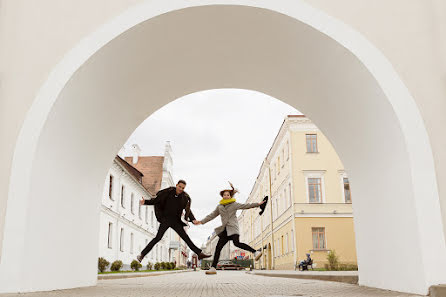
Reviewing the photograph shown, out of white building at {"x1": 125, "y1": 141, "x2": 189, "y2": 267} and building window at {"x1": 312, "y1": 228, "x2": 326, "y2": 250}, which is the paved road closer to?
building window at {"x1": 312, "y1": 228, "x2": 326, "y2": 250}

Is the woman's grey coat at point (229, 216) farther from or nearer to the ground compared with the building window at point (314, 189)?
nearer to the ground

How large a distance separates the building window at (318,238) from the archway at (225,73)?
25.2 meters

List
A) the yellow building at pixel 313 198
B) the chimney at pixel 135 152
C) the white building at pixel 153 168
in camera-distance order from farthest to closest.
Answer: the chimney at pixel 135 152
the white building at pixel 153 168
the yellow building at pixel 313 198

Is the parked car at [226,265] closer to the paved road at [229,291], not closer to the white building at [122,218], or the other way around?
the white building at [122,218]

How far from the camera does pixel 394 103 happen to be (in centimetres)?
571

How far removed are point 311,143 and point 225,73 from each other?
2633 centimetres

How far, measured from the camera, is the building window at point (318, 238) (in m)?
31.6

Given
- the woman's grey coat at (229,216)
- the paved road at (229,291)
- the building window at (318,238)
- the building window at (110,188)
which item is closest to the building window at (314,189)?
the building window at (318,238)

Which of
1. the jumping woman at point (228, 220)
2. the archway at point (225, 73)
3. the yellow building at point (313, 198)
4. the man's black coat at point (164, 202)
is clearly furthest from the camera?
the yellow building at point (313, 198)

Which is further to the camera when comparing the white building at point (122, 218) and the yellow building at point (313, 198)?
the yellow building at point (313, 198)

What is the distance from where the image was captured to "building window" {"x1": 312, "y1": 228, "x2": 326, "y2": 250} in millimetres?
31616

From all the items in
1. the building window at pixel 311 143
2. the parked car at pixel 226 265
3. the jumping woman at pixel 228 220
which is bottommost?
the parked car at pixel 226 265

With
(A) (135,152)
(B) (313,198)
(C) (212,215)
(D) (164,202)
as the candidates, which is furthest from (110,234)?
(A) (135,152)

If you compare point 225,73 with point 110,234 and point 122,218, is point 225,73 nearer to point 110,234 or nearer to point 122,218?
point 110,234
